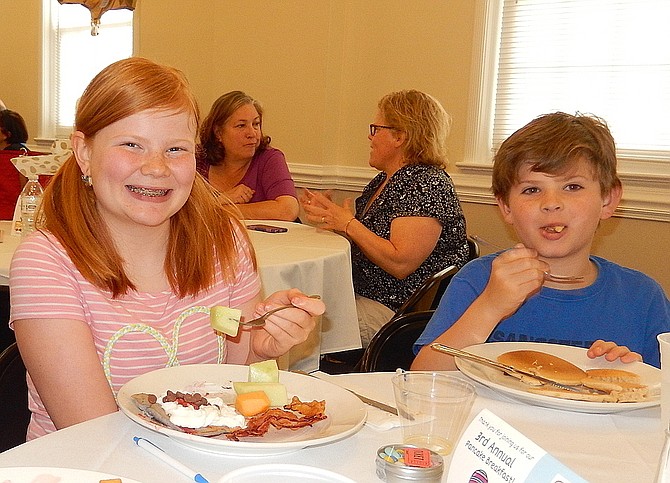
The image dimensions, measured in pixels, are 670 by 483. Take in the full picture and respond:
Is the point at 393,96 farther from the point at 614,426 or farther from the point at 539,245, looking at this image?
the point at 614,426

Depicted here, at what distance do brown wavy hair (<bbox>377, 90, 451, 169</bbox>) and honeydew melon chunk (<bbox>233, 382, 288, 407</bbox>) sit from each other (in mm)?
2617

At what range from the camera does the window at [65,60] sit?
751cm

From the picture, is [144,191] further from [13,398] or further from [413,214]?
[413,214]

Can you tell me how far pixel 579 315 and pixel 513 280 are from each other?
0.36 meters

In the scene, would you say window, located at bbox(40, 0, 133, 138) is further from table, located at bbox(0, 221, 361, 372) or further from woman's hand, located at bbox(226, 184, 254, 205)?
table, located at bbox(0, 221, 361, 372)

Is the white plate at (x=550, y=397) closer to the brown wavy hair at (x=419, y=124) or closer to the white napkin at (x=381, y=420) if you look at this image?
the white napkin at (x=381, y=420)

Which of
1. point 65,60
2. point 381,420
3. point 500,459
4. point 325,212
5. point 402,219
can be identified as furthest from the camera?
point 65,60

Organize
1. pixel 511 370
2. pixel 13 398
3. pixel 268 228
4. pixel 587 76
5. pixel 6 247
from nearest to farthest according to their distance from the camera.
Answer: pixel 511 370, pixel 13 398, pixel 6 247, pixel 268 228, pixel 587 76

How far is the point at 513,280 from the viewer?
161 cm

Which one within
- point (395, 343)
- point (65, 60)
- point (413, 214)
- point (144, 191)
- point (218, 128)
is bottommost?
point (395, 343)

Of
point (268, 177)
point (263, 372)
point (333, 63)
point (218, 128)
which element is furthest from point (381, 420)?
point (333, 63)

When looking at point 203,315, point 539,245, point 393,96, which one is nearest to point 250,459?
point 203,315

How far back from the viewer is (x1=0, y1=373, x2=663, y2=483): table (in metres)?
0.96

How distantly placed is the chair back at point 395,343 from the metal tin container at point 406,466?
57.3 inches
